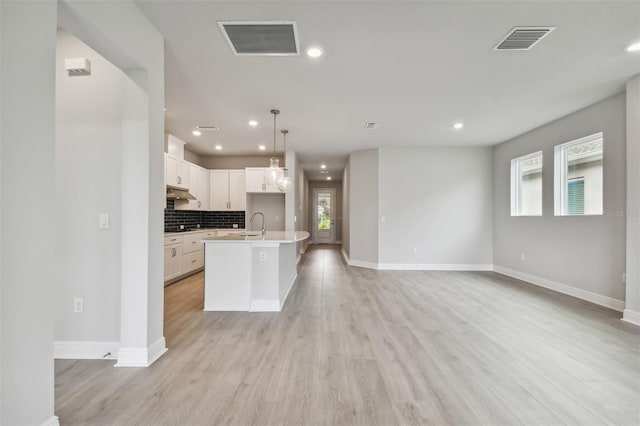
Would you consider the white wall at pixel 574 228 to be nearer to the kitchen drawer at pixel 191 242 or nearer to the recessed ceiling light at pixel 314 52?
the recessed ceiling light at pixel 314 52

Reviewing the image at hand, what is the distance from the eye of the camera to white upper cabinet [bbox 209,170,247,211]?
6625mm

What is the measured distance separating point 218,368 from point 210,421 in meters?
0.58

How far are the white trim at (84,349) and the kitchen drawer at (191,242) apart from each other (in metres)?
2.95

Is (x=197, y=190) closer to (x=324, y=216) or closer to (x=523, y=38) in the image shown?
(x=523, y=38)

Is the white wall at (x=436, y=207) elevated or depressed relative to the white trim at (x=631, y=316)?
elevated

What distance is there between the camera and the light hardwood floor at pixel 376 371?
161cm

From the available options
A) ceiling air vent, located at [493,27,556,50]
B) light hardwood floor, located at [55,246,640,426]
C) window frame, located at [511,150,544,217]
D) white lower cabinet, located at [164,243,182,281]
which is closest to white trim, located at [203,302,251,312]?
light hardwood floor, located at [55,246,640,426]

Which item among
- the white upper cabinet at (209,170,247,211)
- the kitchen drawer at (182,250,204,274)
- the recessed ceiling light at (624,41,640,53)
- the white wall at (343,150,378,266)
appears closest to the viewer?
the recessed ceiling light at (624,41,640,53)

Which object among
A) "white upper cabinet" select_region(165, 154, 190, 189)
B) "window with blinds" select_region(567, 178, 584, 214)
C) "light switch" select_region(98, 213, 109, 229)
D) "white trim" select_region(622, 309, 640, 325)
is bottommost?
"white trim" select_region(622, 309, 640, 325)

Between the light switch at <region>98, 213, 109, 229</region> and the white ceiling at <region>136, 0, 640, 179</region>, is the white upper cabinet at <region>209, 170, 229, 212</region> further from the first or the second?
the light switch at <region>98, 213, 109, 229</region>

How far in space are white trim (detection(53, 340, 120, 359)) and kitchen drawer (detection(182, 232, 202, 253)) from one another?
2946 millimetres

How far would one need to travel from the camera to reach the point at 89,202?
2.27 meters

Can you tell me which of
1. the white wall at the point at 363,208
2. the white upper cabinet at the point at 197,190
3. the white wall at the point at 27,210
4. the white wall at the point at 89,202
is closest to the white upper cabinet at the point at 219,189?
the white upper cabinet at the point at 197,190

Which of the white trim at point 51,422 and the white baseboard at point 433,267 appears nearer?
the white trim at point 51,422
